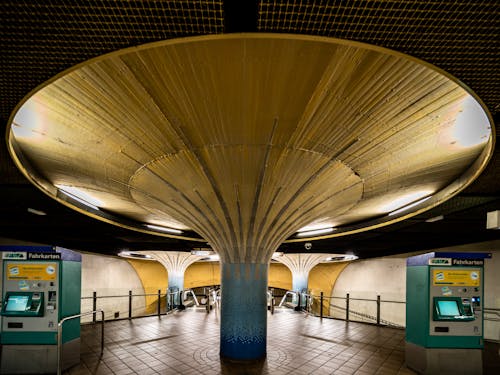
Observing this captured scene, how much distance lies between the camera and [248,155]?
5633 mm

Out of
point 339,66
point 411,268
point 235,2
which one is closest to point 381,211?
point 411,268

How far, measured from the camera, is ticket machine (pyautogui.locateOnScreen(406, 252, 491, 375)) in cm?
650

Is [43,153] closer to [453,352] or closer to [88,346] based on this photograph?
[88,346]

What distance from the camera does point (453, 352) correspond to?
653 cm

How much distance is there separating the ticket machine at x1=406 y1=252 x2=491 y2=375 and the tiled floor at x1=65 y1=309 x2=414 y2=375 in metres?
0.63

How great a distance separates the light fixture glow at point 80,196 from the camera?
28.3 feet

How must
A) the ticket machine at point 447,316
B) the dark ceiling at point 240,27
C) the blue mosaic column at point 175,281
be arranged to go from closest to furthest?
the dark ceiling at point 240,27 < the ticket machine at point 447,316 < the blue mosaic column at point 175,281

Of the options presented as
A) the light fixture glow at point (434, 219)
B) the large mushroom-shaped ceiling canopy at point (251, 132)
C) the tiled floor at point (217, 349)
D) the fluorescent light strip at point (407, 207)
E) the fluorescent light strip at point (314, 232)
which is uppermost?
the large mushroom-shaped ceiling canopy at point (251, 132)

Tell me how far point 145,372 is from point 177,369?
596 mm

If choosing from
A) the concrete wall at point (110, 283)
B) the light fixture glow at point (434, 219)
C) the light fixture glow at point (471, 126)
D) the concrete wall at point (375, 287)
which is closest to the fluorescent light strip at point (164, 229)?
the concrete wall at point (110, 283)

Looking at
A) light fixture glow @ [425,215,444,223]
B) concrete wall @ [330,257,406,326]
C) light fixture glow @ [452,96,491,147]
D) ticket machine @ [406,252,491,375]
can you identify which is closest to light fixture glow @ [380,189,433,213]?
light fixture glow @ [425,215,444,223]

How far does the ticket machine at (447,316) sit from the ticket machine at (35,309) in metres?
6.86

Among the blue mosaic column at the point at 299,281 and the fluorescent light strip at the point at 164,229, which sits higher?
the fluorescent light strip at the point at 164,229

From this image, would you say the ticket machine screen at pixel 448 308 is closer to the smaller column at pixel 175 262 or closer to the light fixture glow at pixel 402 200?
the light fixture glow at pixel 402 200
